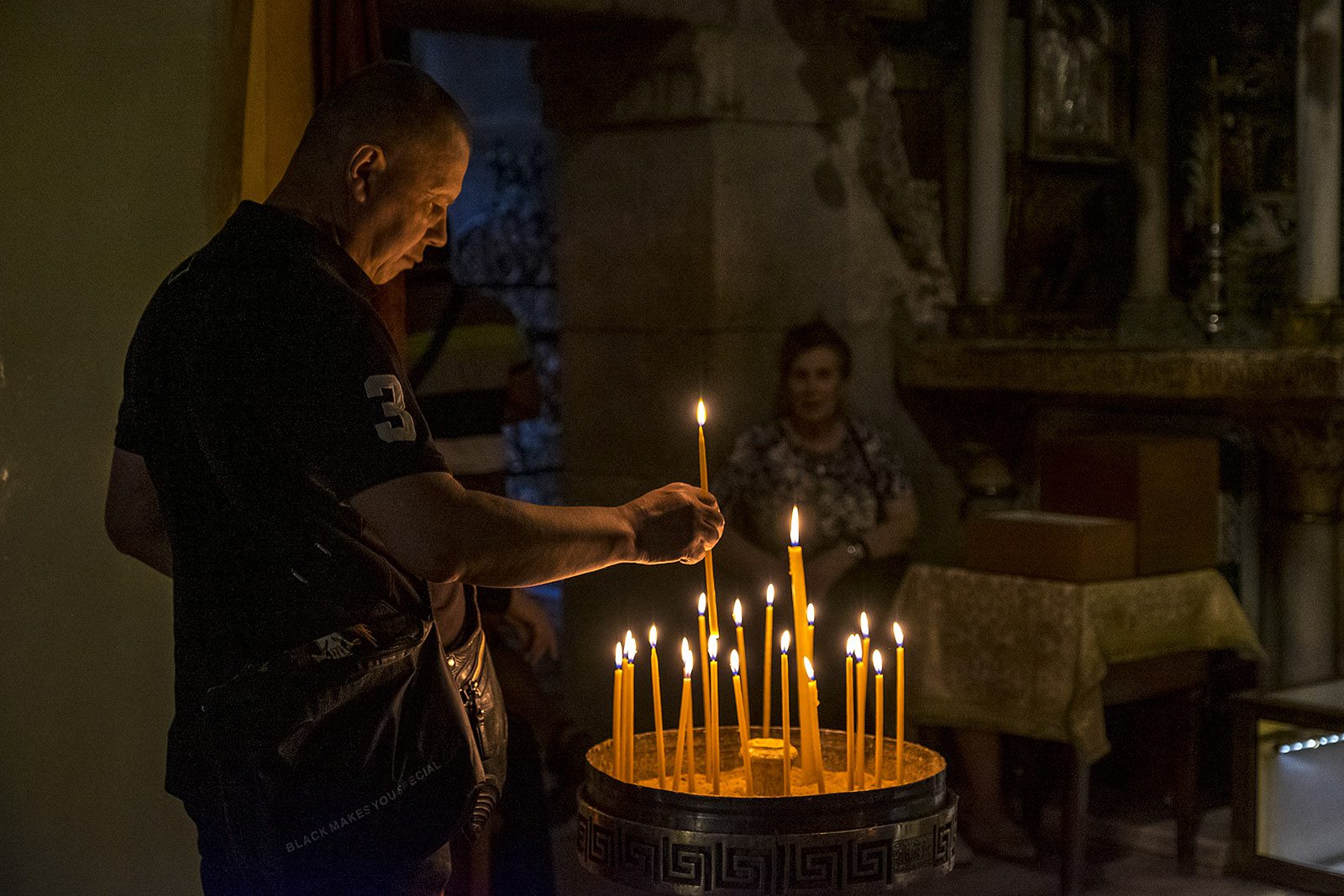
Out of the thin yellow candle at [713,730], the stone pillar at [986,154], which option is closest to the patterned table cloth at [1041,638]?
the stone pillar at [986,154]

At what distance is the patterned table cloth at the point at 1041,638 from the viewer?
14.3ft

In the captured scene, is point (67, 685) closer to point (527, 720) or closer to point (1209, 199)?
point (527, 720)

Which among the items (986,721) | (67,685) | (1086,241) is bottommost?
(986,721)

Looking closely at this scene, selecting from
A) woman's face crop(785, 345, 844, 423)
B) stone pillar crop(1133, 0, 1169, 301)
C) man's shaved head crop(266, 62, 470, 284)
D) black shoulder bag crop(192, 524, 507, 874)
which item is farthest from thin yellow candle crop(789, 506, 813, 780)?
stone pillar crop(1133, 0, 1169, 301)

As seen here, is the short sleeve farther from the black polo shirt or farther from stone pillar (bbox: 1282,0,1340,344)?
stone pillar (bbox: 1282,0,1340,344)

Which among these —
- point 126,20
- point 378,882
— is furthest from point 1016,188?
point 378,882

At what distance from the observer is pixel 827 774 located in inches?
91.9

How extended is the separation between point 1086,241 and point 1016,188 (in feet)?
1.18

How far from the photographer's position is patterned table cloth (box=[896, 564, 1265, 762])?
4.36 meters

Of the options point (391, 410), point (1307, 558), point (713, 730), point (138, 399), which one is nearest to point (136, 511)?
point (138, 399)

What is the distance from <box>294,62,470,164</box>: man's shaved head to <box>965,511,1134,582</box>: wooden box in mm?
2667

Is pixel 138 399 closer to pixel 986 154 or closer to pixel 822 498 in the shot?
pixel 822 498

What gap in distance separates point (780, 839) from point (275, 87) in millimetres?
1939

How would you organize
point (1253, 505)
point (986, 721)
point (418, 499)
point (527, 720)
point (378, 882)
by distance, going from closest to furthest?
point (418, 499)
point (378, 882)
point (527, 720)
point (986, 721)
point (1253, 505)
